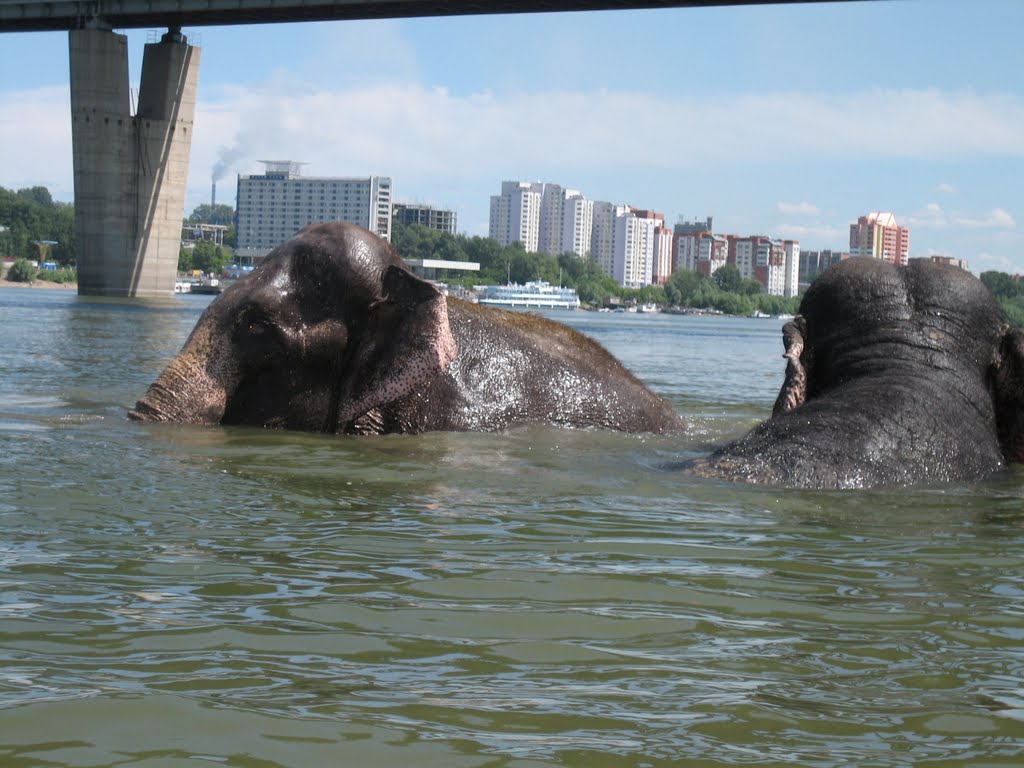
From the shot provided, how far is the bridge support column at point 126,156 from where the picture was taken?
6662cm

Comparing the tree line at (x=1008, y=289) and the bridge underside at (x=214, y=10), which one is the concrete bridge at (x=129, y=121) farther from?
the tree line at (x=1008, y=289)

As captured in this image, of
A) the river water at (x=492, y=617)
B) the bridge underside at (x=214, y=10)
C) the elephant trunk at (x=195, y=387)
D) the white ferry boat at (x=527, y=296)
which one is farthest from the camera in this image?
the white ferry boat at (x=527, y=296)

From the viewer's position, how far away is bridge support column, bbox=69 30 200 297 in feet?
219

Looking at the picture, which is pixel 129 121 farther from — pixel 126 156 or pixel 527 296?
pixel 527 296

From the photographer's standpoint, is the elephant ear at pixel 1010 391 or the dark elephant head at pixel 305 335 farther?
the dark elephant head at pixel 305 335

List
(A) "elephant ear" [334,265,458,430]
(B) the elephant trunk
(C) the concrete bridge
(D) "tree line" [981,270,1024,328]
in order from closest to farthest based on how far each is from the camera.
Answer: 1. (A) "elephant ear" [334,265,458,430]
2. (B) the elephant trunk
3. (D) "tree line" [981,270,1024,328]
4. (C) the concrete bridge

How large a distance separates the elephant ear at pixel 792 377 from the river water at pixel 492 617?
75 cm

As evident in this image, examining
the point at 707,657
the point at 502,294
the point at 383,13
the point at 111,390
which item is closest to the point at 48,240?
the point at 502,294

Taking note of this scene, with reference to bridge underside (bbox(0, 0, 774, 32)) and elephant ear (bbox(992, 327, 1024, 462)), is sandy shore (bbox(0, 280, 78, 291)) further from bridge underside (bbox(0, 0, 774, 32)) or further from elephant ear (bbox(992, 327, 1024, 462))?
elephant ear (bbox(992, 327, 1024, 462))

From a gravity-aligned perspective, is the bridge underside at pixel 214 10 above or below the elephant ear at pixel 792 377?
above

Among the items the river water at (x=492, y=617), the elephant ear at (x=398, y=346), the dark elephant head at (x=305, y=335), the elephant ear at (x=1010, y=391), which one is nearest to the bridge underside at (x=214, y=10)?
the dark elephant head at (x=305, y=335)

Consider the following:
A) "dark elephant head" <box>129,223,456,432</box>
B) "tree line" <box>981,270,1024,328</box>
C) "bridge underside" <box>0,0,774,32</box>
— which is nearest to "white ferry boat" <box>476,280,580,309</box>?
"bridge underside" <box>0,0,774,32</box>

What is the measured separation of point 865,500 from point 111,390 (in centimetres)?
929

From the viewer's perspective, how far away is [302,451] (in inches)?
342
